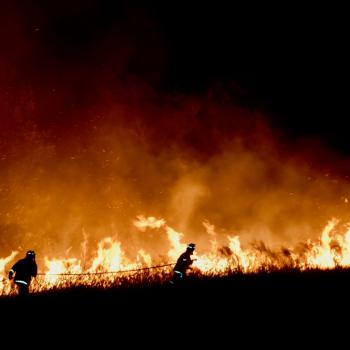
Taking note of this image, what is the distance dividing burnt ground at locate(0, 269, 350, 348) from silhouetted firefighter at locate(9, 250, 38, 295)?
3.39 ft

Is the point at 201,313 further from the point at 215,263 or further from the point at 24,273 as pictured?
the point at 215,263

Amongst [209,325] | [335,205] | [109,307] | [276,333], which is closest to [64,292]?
[109,307]

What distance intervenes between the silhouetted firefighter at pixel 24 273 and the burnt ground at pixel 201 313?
1.03 metres

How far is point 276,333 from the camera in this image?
517 cm

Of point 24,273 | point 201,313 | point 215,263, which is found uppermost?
point 215,263

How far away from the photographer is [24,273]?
381 inches

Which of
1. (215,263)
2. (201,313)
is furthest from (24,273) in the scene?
(215,263)

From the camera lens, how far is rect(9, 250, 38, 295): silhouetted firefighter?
31.2 ft

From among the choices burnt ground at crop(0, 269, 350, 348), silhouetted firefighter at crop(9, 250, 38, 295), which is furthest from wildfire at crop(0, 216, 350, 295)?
burnt ground at crop(0, 269, 350, 348)

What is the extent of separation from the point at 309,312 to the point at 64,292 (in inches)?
253

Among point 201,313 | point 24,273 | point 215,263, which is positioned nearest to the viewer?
point 201,313

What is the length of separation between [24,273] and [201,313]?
19.1 feet

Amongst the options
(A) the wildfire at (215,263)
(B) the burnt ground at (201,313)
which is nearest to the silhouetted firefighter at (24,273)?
(A) the wildfire at (215,263)

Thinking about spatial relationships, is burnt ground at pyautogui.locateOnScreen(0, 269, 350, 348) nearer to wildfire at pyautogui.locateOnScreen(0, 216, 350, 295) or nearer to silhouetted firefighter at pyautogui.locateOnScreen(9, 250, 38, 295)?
silhouetted firefighter at pyautogui.locateOnScreen(9, 250, 38, 295)
